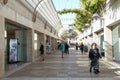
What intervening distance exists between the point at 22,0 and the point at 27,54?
6216mm

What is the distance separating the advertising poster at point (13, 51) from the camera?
67.7ft

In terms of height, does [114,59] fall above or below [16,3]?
below

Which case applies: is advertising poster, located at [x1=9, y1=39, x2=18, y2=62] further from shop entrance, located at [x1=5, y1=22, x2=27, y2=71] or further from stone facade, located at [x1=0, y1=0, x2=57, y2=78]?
stone facade, located at [x1=0, y1=0, x2=57, y2=78]

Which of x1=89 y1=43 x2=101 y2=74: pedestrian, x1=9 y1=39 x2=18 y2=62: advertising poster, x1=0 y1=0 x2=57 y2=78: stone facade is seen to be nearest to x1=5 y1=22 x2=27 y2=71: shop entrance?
x1=9 y1=39 x2=18 y2=62: advertising poster

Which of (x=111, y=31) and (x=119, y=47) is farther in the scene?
(x=111, y=31)

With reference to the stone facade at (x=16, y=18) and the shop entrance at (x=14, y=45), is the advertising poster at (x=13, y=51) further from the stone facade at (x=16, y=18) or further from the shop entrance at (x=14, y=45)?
the stone facade at (x=16, y=18)

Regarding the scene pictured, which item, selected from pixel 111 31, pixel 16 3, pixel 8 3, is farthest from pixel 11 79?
pixel 111 31

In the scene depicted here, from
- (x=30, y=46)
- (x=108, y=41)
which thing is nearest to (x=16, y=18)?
(x=30, y=46)

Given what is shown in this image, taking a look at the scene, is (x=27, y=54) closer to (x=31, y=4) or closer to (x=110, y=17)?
(x=31, y=4)

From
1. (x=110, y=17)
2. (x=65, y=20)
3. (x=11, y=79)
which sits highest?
(x=65, y=20)

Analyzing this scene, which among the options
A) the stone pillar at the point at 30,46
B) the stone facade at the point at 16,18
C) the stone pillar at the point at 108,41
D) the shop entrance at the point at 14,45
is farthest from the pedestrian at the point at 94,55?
the stone pillar at the point at 30,46

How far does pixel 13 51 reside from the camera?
826 inches

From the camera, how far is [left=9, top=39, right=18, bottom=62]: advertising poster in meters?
20.6

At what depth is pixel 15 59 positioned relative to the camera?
2141 cm
